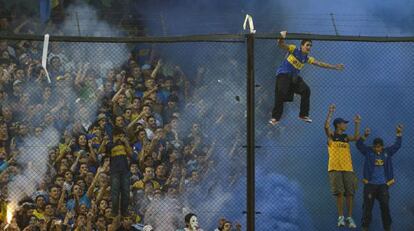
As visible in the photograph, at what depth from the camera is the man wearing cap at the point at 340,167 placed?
11.1 metres

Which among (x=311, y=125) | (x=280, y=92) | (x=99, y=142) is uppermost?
(x=280, y=92)

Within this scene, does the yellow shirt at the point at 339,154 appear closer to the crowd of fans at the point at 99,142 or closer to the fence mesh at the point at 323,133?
the fence mesh at the point at 323,133

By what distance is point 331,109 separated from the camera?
11.4 m

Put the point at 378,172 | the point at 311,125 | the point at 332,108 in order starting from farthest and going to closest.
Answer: the point at 311,125, the point at 332,108, the point at 378,172

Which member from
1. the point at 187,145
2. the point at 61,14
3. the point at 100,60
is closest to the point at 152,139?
the point at 187,145

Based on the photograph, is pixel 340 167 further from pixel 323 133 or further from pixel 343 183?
pixel 323 133

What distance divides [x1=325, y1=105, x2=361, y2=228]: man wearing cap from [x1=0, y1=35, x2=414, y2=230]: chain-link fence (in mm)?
283

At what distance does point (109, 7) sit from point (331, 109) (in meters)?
5.81

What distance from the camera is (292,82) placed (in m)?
11.0

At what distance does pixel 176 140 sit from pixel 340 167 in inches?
86.5

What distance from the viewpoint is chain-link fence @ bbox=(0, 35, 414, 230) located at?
36.0 ft

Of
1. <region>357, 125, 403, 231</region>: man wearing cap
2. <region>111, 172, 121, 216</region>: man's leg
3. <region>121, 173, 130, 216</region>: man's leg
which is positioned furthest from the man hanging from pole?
<region>111, 172, 121, 216</region>: man's leg

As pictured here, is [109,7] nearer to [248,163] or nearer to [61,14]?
[61,14]

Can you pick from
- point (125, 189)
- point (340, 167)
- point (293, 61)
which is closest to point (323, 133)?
point (340, 167)
